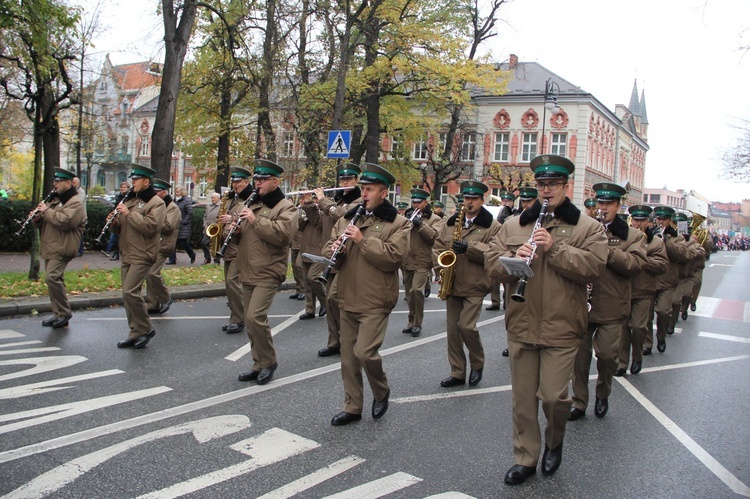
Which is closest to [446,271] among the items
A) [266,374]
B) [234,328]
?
[266,374]

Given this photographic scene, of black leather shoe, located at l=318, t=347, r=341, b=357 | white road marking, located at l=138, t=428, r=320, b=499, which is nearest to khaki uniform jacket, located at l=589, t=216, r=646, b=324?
white road marking, located at l=138, t=428, r=320, b=499

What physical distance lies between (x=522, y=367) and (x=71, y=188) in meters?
6.86

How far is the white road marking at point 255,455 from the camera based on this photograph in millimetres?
3967

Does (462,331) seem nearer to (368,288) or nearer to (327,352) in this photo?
(368,288)

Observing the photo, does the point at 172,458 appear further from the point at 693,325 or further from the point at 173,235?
the point at 693,325

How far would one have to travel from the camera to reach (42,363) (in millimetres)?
6785

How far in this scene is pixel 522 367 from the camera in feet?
14.8

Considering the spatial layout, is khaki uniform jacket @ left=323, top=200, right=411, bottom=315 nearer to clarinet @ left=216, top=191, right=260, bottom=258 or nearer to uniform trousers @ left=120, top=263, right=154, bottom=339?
clarinet @ left=216, top=191, right=260, bottom=258

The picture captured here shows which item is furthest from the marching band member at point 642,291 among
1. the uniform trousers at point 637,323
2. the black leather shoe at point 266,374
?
the black leather shoe at point 266,374

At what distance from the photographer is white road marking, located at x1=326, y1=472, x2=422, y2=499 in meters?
4.00

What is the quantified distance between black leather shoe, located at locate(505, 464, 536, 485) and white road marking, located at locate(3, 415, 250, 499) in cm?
209

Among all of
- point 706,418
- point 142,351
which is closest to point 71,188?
point 142,351

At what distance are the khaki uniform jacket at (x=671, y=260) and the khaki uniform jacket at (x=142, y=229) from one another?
6.85m

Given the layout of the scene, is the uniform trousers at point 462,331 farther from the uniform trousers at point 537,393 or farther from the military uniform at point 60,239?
the military uniform at point 60,239
